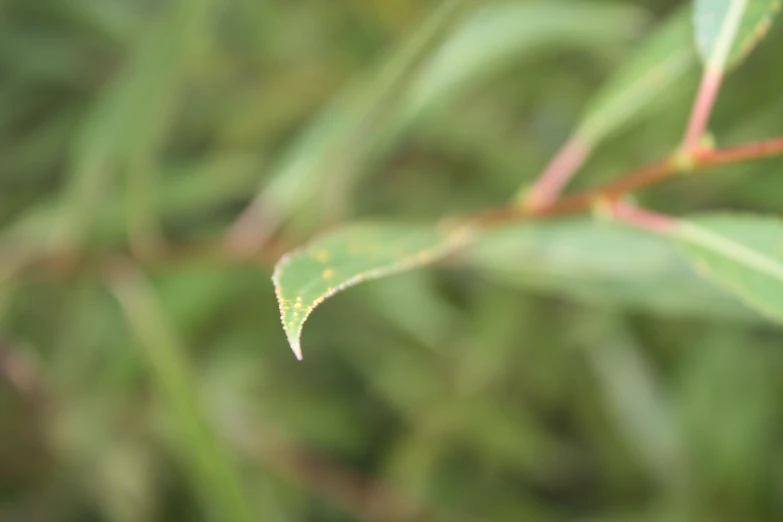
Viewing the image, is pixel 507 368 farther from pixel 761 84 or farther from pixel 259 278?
pixel 761 84

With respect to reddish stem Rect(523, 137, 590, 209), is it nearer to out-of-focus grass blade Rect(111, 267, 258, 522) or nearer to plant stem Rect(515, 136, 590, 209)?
plant stem Rect(515, 136, 590, 209)

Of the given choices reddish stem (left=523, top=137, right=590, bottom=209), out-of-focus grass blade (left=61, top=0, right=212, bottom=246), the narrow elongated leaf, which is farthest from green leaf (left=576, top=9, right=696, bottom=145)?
out-of-focus grass blade (left=61, top=0, right=212, bottom=246)

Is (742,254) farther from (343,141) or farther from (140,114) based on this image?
(140,114)

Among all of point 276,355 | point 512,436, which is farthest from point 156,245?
point 512,436

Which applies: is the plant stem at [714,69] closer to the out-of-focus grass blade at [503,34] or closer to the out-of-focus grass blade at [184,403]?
the out-of-focus grass blade at [503,34]

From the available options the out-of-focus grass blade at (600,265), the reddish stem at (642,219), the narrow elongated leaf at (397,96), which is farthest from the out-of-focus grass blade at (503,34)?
the reddish stem at (642,219)
